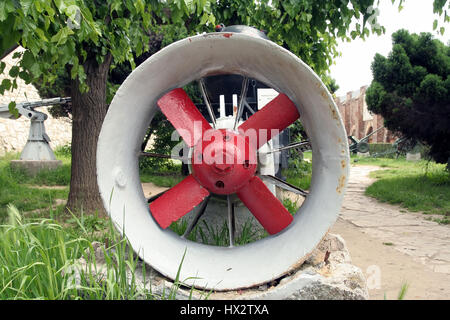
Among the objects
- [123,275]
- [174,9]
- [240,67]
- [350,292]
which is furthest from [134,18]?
[350,292]

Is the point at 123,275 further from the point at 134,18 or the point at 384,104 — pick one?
the point at 384,104

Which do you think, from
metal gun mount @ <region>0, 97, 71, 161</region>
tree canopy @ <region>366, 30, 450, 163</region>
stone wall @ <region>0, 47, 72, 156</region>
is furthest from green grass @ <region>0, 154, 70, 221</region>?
tree canopy @ <region>366, 30, 450, 163</region>

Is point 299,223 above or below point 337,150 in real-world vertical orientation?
below

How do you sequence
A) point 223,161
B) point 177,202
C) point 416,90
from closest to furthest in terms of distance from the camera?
point 223,161
point 177,202
point 416,90

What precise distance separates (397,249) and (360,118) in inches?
828

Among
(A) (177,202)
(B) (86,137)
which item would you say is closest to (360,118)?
(B) (86,137)

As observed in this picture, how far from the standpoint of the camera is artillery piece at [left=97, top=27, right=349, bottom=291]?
1861 millimetres

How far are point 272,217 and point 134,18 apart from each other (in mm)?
2275

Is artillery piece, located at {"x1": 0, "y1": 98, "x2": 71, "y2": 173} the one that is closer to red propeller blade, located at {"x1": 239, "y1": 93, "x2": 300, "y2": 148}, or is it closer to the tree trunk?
the tree trunk

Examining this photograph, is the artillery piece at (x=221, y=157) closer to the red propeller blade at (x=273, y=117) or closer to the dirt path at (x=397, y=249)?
the red propeller blade at (x=273, y=117)

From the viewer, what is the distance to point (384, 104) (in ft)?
21.3

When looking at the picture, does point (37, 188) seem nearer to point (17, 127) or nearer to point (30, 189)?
point (30, 189)

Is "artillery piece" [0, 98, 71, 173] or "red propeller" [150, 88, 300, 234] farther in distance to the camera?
"artillery piece" [0, 98, 71, 173]

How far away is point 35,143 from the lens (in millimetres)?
7891
